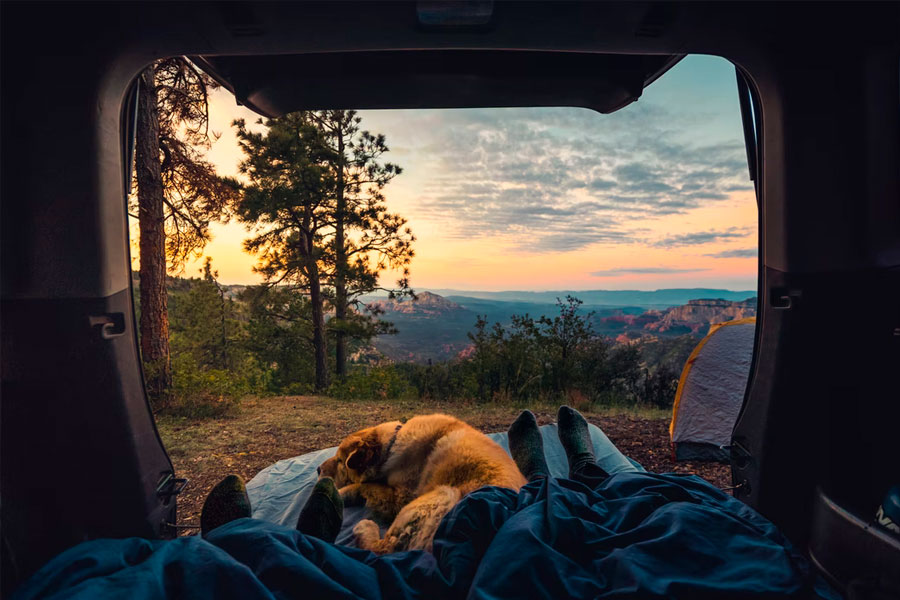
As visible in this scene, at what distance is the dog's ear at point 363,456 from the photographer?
2.86 m

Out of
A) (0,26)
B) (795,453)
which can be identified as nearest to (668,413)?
(795,453)

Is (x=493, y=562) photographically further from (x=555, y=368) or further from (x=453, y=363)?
(x=453, y=363)

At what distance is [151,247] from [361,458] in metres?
6.60

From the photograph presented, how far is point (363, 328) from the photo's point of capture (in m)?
13.9

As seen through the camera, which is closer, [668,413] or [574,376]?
[668,413]

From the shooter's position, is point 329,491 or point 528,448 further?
point 528,448

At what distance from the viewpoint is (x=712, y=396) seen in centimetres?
459

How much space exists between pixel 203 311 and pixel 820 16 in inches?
640

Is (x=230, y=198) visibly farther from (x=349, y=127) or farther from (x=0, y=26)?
(x=0, y=26)

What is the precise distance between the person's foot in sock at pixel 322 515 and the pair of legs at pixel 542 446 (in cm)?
123

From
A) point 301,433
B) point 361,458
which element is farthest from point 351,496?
point 301,433

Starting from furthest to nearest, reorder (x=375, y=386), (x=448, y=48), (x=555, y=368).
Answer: (x=375, y=386)
(x=555, y=368)
(x=448, y=48)

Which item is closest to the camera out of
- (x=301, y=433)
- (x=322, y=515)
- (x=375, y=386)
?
(x=322, y=515)

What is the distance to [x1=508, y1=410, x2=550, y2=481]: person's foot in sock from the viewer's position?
2.99 m
